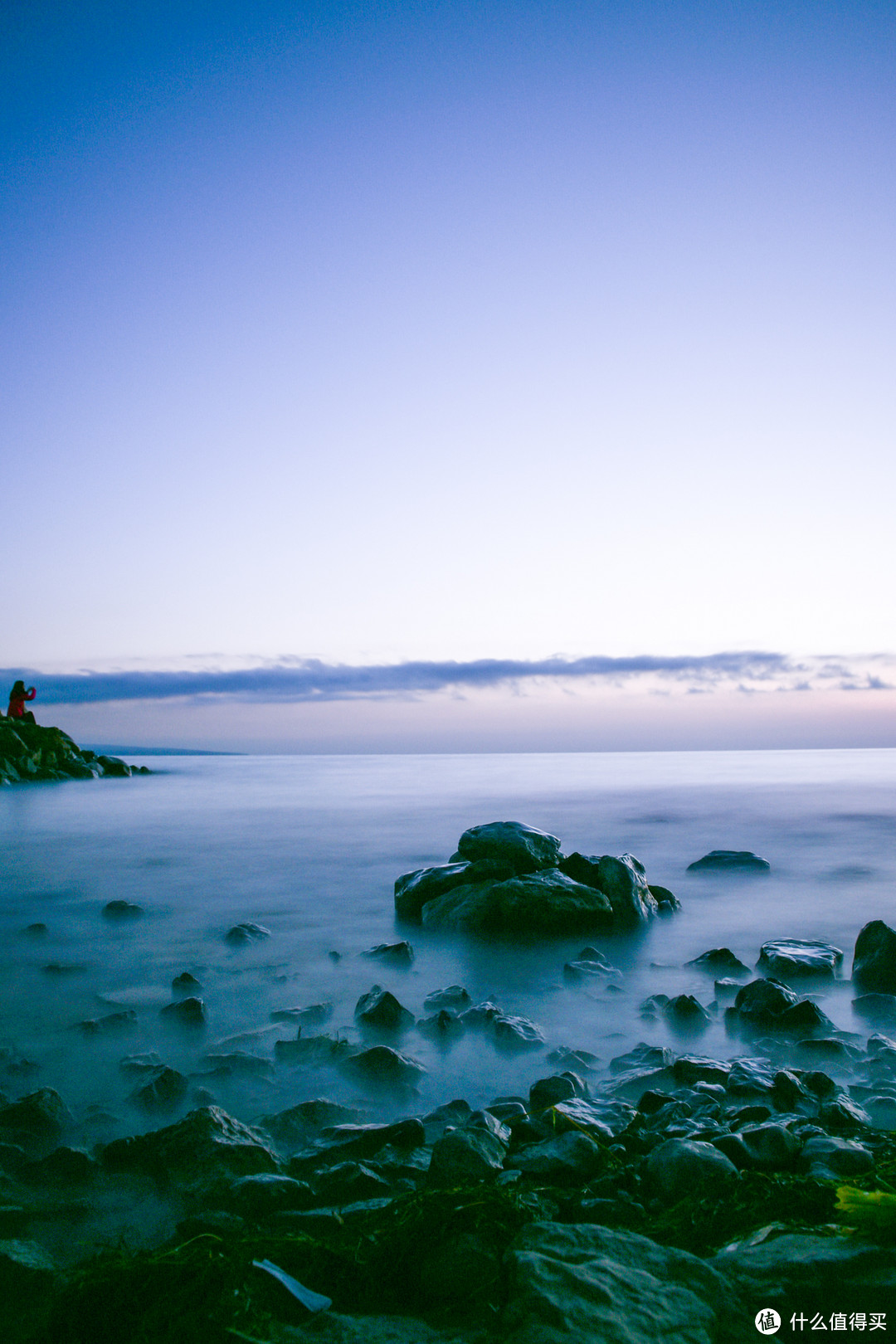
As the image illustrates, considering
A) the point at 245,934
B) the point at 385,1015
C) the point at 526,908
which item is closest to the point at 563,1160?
the point at 385,1015

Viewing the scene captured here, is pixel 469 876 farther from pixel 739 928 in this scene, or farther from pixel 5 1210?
pixel 5 1210

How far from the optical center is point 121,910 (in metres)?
6.82

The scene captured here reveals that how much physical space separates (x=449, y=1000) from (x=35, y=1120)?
89.9 inches

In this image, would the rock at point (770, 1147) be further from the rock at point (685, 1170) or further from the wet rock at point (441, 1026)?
the wet rock at point (441, 1026)

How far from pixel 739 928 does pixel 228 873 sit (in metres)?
6.19

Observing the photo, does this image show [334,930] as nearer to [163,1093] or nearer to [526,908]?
[526,908]

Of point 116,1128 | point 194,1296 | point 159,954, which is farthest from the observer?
point 159,954

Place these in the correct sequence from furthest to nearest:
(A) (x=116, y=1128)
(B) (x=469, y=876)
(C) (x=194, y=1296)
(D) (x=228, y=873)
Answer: (D) (x=228, y=873), (B) (x=469, y=876), (A) (x=116, y=1128), (C) (x=194, y=1296)

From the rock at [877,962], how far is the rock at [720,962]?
27.8 inches

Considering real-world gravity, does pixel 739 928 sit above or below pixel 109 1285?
below

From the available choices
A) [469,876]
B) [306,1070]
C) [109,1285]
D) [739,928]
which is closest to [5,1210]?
[109,1285]

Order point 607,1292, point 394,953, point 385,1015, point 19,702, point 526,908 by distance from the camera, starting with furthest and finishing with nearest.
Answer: point 19,702 → point 526,908 → point 394,953 → point 385,1015 → point 607,1292

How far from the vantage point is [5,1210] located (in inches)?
87.9

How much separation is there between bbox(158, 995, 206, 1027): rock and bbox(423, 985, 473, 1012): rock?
4.36 ft
